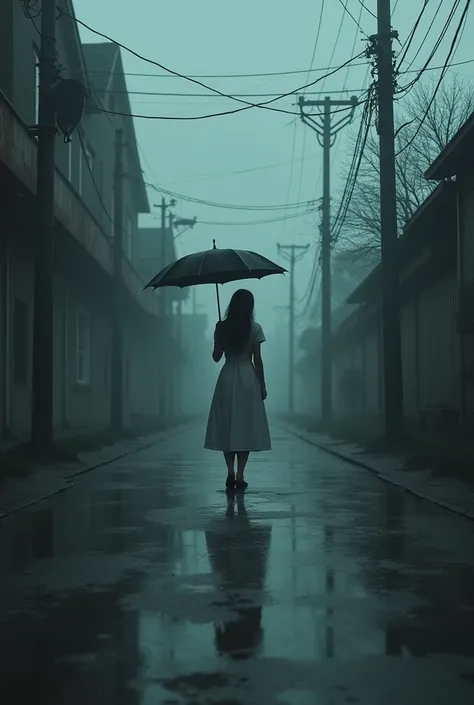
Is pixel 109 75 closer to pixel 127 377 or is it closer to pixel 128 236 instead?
pixel 128 236

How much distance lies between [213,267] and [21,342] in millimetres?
9866

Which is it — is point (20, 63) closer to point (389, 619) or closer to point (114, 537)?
point (114, 537)

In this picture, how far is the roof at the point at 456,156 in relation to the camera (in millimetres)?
14034

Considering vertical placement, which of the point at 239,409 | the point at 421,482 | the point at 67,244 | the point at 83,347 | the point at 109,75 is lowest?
the point at 421,482

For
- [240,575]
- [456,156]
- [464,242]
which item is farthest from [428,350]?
[240,575]

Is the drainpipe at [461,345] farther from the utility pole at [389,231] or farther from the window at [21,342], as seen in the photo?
the window at [21,342]

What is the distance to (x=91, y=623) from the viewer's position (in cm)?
467

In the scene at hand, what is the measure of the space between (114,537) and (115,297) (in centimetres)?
1804

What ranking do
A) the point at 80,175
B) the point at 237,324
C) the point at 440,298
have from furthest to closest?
the point at 80,175, the point at 440,298, the point at 237,324

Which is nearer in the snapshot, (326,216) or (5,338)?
(5,338)

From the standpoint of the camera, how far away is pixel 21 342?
20.1 m

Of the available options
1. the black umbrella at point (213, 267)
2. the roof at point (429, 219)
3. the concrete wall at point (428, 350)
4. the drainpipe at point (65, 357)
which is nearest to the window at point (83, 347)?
the drainpipe at point (65, 357)

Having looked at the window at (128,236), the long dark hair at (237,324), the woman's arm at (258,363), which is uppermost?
the window at (128,236)

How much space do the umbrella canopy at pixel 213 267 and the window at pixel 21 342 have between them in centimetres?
847
